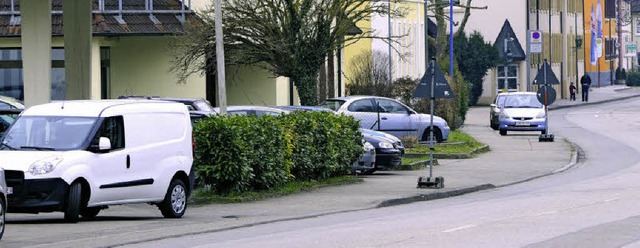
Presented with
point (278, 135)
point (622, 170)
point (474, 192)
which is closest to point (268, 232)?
point (278, 135)

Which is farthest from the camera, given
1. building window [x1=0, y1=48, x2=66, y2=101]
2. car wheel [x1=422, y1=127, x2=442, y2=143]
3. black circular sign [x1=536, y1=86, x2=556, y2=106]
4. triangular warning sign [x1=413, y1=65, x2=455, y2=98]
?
black circular sign [x1=536, y1=86, x2=556, y2=106]

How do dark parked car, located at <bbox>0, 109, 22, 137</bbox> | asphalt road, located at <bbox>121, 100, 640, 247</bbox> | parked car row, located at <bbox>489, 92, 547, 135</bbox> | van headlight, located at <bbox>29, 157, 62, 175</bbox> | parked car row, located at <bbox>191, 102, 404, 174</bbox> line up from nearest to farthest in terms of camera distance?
asphalt road, located at <bbox>121, 100, 640, 247</bbox>
van headlight, located at <bbox>29, 157, 62, 175</bbox>
dark parked car, located at <bbox>0, 109, 22, 137</bbox>
parked car row, located at <bbox>191, 102, 404, 174</bbox>
parked car row, located at <bbox>489, 92, 547, 135</bbox>

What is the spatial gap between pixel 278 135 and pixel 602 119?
44.8 m

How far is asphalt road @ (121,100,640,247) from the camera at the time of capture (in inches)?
639

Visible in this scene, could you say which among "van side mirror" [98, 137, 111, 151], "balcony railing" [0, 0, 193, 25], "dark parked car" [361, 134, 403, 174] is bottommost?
"dark parked car" [361, 134, 403, 174]

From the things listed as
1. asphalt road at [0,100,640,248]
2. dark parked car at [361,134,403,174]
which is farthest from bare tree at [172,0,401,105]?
asphalt road at [0,100,640,248]

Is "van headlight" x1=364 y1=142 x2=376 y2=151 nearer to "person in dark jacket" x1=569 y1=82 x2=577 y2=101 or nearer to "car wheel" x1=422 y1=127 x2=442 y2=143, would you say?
"car wheel" x1=422 y1=127 x2=442 y2=143

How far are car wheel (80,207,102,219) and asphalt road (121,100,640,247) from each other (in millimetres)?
2421

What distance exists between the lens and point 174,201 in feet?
69.6

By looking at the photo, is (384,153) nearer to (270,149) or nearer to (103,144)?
(270,149)

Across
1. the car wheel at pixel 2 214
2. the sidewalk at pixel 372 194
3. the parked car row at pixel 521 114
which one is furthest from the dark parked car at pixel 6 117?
the parked car row at pixel 521 114

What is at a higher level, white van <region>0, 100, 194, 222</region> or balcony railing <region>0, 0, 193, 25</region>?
balcony railing <region>0, 0, 193, 25</region>

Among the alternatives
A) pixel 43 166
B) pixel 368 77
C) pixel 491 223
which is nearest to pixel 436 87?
pixel 491 223

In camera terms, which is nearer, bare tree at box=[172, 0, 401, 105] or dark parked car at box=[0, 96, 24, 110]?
dark parked car at box=[0, 96, 24, 110]
